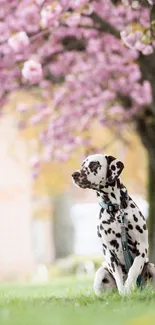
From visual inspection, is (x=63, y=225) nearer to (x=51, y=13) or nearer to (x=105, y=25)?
(x=105, y=25)

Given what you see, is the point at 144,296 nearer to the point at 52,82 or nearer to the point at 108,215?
the point at 108,215

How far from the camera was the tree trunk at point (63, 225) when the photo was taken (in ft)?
79.7

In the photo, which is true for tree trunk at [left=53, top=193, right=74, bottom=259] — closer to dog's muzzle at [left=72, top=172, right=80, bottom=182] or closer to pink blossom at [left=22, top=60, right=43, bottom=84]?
pink blossom at [left=22, top=60, right=43, bottom=84]

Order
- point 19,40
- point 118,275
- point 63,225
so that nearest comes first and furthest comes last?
1. point 118,275
2. point 19,40
3. point 63,225

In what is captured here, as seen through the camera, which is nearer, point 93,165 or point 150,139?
point 93,165

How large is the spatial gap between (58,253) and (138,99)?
13726 mm

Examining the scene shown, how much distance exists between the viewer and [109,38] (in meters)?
11.3

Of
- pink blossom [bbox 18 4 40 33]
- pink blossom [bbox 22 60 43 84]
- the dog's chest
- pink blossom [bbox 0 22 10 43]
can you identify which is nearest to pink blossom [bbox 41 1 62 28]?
pink blossom [bbox 22 60 43 84]

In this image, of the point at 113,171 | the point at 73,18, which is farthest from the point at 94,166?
the point at 73,18

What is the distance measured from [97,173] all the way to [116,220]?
366 mm

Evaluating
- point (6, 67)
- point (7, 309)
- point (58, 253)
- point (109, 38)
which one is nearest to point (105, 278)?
point (7, 309)

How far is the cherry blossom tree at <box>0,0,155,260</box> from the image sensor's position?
30.5ft

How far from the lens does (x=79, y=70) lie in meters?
11.9

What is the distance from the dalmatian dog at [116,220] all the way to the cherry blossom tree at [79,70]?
7.83 feet
